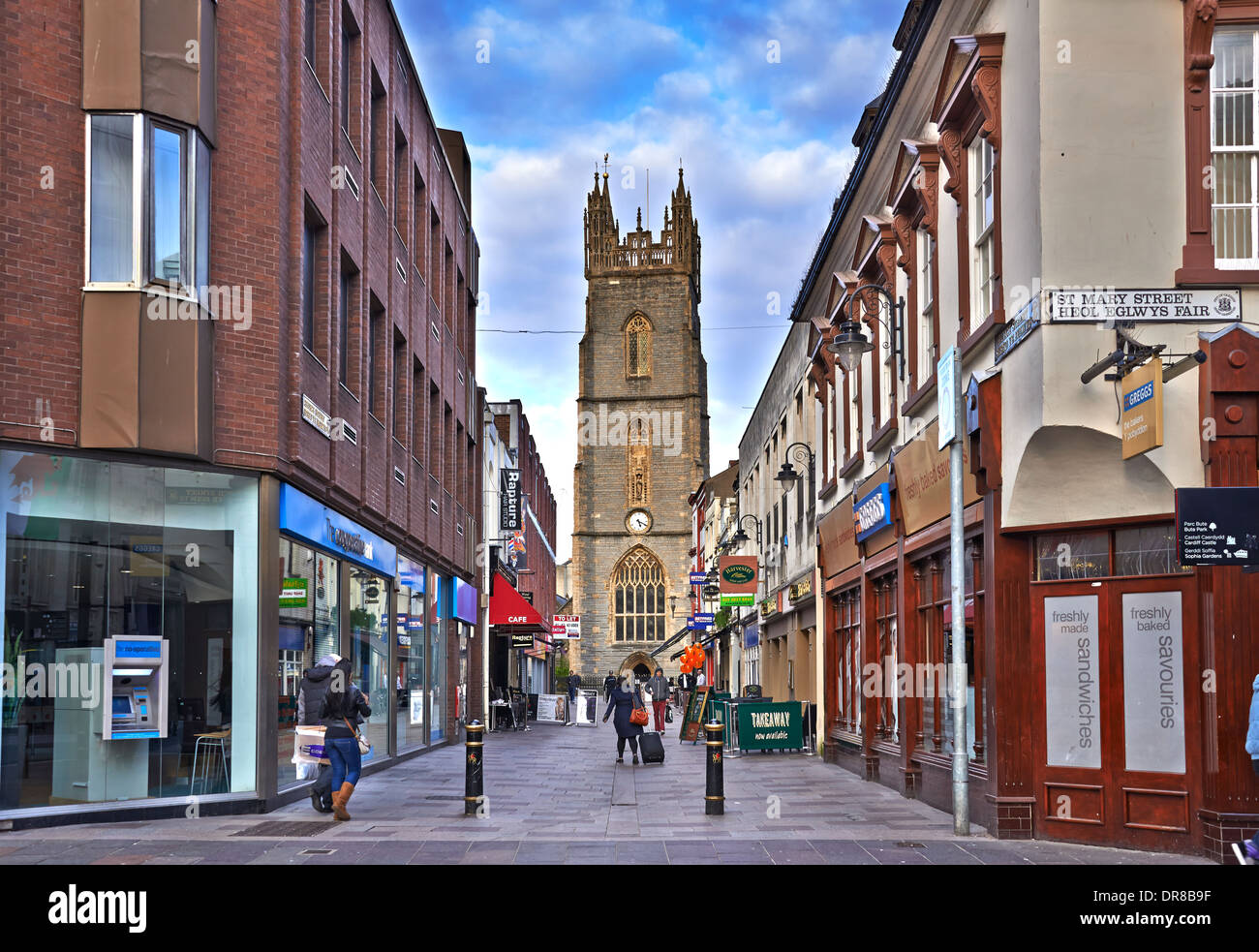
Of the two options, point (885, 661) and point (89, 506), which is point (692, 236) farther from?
point (89, 506)

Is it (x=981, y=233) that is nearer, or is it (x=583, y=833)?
(x=583, y=833)

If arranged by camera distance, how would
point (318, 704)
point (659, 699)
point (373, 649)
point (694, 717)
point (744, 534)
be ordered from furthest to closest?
1. point (744, 534)
2. point (659, 699)
3. point (694, 717)
4. point (373, 649)
5. point (318, 704)

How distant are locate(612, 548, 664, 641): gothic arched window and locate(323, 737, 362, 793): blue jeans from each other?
7339 centimetres

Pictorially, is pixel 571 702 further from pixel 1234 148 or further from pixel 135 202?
pixel 1234 148

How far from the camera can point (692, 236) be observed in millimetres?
93812

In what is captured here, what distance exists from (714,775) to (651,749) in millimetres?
8565

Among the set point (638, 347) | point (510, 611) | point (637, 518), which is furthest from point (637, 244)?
point (510, 611)

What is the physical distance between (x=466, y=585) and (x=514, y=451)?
23410 millimetres

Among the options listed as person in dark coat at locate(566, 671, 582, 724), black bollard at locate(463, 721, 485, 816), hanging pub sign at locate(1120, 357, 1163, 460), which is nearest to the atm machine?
black bollard at locate(463, 721, 485, 816)

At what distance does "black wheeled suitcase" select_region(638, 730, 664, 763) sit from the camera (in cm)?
2330

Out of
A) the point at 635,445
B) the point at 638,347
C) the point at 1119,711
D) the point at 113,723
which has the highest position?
the point at 638,347

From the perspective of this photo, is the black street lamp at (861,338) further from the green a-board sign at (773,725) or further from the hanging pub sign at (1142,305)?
the green a-board sign at (773,725)

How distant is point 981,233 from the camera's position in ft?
45.8
